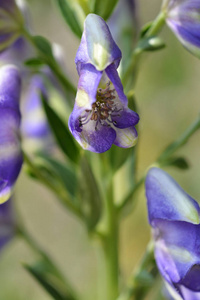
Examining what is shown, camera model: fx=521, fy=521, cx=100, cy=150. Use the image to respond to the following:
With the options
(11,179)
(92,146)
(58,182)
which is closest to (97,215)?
(58,182)

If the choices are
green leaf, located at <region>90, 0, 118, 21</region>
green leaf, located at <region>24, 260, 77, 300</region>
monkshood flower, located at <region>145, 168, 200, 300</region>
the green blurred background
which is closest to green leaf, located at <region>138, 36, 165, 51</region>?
green leaf, located at <region>90, 0, 118, 21</region>

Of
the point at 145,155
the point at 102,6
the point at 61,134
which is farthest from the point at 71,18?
the point at 145,155

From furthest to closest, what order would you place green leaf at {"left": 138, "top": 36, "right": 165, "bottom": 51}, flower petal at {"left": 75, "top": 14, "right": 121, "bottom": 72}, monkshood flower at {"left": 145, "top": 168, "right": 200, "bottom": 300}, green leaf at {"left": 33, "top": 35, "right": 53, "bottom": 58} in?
1. green leaf at {"left": 33, "top": 35, "right": 53, "bottom": 58}
2. green leaf at {"left": 138, "top": 36, "right": 165, "bottom": 51}
3. monkshood flower at {"left": 145, "top": 168, "right": 200, "bottom": 300}
4. flower petal at {"left": 75, "top": 14, "right": 121, "bottom": 72}

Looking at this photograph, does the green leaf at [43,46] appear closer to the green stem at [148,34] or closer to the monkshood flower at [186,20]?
the green stem at [148,34]

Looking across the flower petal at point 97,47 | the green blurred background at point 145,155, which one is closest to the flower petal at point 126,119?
the flower petal at point 97,47

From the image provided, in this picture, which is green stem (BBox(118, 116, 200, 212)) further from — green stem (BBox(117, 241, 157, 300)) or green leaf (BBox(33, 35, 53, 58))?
green leaf (BBox(33, 35, 53, 58))

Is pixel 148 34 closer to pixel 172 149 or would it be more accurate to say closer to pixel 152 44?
pixel 152 44

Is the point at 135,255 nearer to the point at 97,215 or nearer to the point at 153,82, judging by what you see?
the point at 153,82
